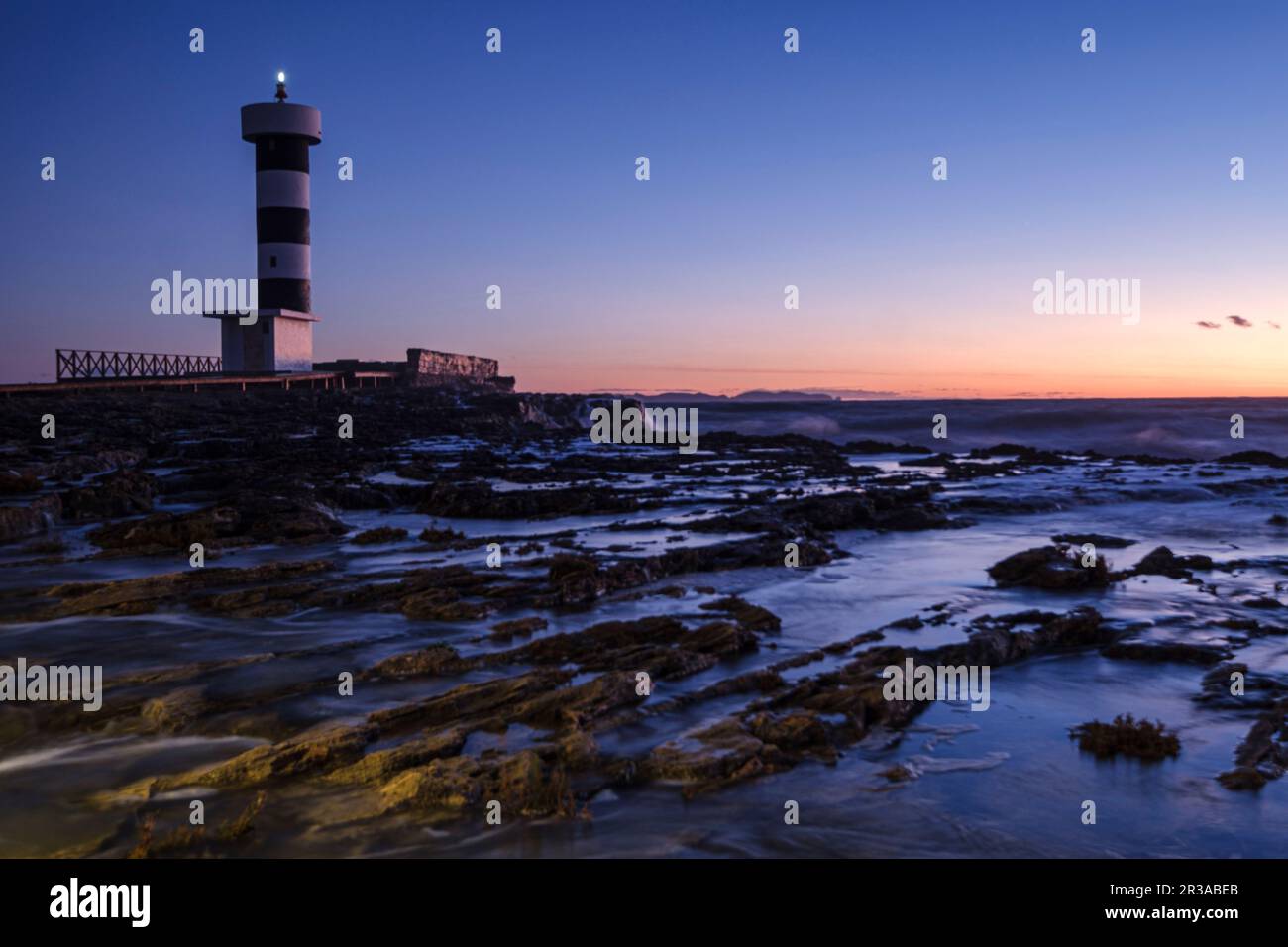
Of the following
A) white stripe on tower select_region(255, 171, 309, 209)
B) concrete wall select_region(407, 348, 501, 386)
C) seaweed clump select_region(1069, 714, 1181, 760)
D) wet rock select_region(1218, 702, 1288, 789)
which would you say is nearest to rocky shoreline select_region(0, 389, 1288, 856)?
wet rock select_region(1218, 702, 1288, 789)

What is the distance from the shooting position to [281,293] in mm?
40969

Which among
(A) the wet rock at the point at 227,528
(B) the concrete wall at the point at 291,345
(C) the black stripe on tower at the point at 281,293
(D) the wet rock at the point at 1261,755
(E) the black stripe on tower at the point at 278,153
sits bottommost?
(D) the wet rock at the point at 1261,755

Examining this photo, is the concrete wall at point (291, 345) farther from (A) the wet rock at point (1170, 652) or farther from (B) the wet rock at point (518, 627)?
(A) the wet rock at point (1170, 652)

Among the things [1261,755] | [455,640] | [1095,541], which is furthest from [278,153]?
[1261,755]

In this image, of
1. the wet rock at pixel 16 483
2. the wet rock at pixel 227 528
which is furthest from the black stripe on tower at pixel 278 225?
the wet rock at pixel 227 528

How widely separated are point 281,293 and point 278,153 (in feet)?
19.5

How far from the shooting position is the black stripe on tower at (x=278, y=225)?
134ft

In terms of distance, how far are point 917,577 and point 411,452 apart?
15.8 metres

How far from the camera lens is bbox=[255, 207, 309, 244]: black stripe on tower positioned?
134ft

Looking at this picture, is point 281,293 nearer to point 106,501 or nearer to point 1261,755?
point 106,501

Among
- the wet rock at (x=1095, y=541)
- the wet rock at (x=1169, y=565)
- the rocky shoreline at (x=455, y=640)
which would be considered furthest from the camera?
the wet rock at (x=1095, y=541)

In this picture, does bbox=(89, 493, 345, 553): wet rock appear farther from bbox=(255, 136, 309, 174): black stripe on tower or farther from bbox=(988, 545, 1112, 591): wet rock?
bbox=(255, 136, 309, 174): black stripe on tower

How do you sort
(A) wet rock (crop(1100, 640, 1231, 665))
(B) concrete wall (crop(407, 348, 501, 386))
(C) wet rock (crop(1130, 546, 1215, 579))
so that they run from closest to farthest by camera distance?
(A) wet rock (crop(1100, 640, 1231, 665)), (C) wet rock (crop(1130, 546, 1215, 579)), (B) concrete wall (crop(407, 348, 501, 386))
